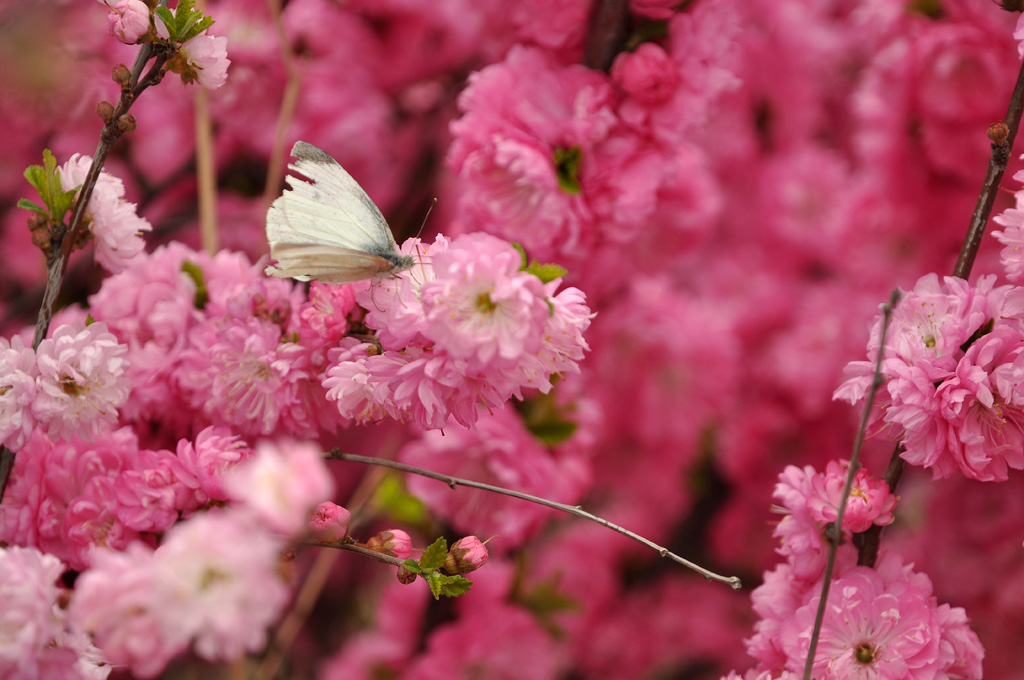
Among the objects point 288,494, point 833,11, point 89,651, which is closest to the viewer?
point 288,494

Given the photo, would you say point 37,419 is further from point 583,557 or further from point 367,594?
A: point 583,557

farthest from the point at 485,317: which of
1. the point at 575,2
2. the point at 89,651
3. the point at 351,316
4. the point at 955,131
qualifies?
the point at 955,131

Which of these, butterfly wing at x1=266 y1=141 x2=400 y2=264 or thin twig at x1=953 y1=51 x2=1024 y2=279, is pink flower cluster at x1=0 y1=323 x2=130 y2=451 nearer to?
butterfly wing at x1=266 y1=141 x2=400 y2=264

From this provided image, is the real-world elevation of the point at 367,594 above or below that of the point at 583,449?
below

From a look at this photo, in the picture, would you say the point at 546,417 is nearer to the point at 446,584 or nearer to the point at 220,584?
the point at 446,584

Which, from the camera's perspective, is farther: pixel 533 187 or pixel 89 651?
pixel 533 187

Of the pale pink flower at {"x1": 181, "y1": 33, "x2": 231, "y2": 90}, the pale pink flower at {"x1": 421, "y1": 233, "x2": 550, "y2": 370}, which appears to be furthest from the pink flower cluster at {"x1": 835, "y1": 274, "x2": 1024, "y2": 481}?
the pale pink flower at {"x1": 181, "y1": 33, "x2": 231, "y2": 90}

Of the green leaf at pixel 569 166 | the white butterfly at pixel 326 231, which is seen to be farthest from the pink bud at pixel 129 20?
the green leaf at pixel 569 166
